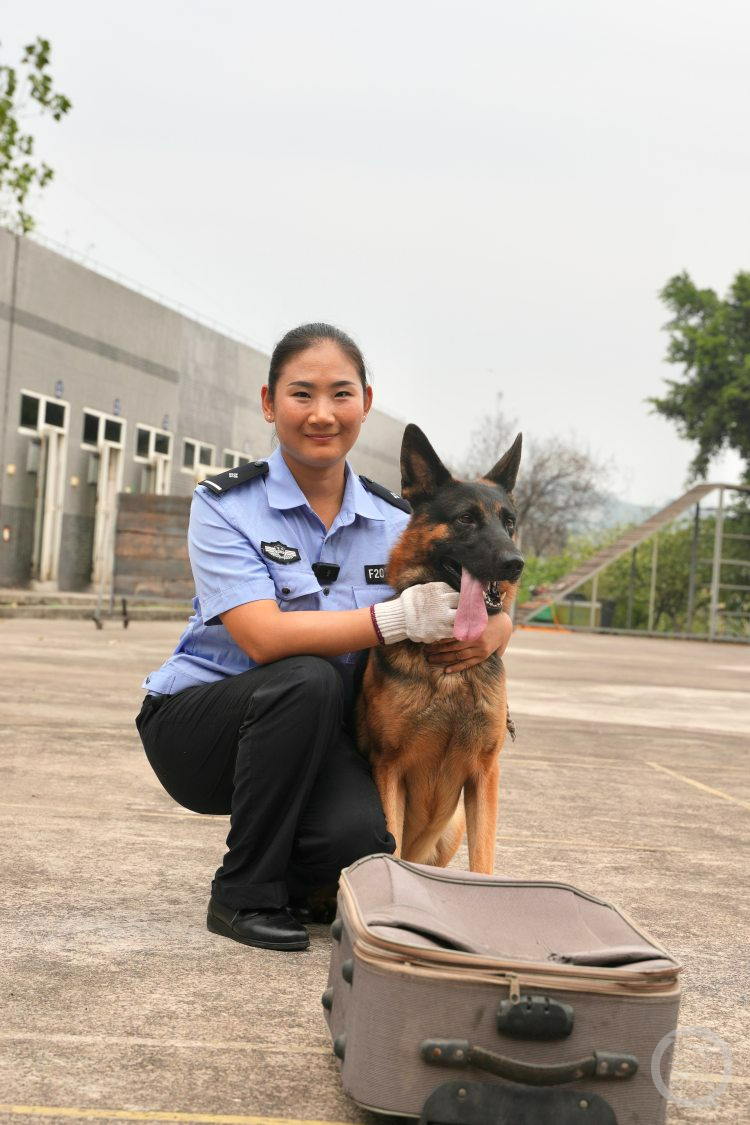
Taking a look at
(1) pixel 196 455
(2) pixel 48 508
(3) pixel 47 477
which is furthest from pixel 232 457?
(2) pixel 48 508

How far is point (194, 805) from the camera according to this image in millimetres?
3186

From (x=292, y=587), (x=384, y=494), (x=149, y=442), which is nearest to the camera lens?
(x=292, y=587)

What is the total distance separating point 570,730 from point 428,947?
6.28m

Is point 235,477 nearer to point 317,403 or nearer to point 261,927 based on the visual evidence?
point 317,403

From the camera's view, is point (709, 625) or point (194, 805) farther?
point (709, 625)

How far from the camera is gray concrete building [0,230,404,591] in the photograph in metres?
23.1

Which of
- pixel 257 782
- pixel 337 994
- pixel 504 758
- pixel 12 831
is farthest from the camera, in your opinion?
pixel 504 758

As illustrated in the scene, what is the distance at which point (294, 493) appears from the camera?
3.13 metres

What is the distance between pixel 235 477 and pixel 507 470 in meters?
0.73

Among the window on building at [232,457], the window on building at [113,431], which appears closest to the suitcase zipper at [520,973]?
the window on building at [113,431]

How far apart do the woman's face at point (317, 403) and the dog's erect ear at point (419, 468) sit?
0.15 metres

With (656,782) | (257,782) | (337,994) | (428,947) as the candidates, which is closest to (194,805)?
(257,782)

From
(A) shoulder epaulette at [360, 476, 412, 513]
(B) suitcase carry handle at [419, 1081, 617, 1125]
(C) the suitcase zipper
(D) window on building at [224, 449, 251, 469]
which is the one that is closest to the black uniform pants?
(A) shoulder epaulette at [360, 476, 412, 513]

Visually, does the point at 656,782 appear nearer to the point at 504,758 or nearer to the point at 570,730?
the point at 504,758
